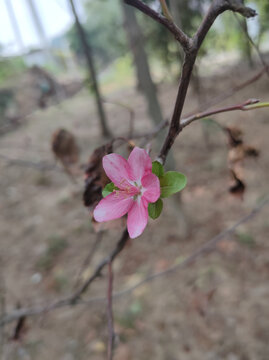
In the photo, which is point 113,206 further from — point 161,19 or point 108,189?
point 161,19

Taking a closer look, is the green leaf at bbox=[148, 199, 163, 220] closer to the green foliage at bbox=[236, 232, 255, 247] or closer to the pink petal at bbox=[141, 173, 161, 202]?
the pink petal at bbox=[141, 173, 161, 202]

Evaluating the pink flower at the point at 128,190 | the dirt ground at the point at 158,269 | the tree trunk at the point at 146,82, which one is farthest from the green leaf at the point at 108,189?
the tree trunk at the point at 146,82

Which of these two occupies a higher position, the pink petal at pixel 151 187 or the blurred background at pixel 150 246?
the pink petal at pixel 151 187

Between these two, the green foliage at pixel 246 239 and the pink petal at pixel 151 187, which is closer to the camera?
the pink petal at pixel 151 187

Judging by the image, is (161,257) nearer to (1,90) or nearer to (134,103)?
(134,103)

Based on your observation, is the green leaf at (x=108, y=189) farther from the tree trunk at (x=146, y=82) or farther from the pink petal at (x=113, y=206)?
the tree trunk at (x=146, y=82)

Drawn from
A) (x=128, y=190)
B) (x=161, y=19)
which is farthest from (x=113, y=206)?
(x=161, y=19)
